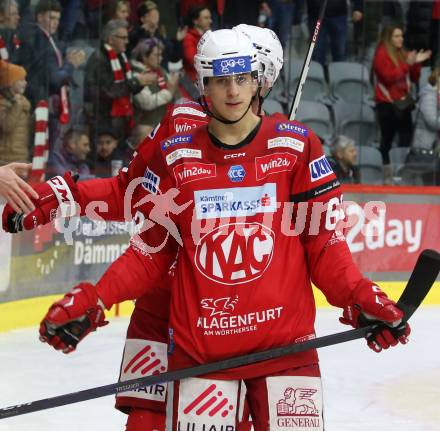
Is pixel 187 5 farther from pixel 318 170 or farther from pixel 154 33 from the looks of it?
pixel 318 170

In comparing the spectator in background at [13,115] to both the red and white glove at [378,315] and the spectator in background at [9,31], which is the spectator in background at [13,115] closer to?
the spectator in background at [9,31]

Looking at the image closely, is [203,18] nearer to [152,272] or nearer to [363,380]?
[363,380]

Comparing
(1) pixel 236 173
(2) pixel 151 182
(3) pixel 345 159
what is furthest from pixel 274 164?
(3) pixel 345 159

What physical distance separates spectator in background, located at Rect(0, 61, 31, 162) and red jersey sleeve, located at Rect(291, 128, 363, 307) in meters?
4.46

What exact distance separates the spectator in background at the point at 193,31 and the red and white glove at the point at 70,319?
587 centimetres

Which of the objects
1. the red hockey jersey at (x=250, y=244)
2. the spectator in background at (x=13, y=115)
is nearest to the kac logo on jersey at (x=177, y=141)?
the red hockey jersey at (x=250, y=244)

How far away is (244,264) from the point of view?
270cm

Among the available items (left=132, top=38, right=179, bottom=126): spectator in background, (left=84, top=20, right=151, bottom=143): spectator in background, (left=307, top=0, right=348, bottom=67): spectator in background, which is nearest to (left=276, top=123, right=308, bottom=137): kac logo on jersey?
(left=84, top=20, right=151, bottom=143): spectator in background

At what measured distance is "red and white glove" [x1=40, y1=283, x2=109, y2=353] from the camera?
268 cm

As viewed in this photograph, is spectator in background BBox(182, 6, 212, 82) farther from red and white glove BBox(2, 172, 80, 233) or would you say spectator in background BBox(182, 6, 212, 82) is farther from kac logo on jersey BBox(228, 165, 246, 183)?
kac logo on jersey BBox(228, 165, 246, 183)

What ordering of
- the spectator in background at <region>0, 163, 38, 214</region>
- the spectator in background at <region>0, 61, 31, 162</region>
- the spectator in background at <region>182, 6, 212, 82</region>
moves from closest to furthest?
1. the spectator in background at <region>0, 163, 38, 214</region>
2. the spectator in background at <region>0, 61, 31, 162</region>
3. the spectator in background at <region>182, 6, 212, 82</region>

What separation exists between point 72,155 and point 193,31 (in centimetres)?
159

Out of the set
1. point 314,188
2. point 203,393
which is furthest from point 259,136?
point 203,393

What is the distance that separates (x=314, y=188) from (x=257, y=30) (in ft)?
2.59
